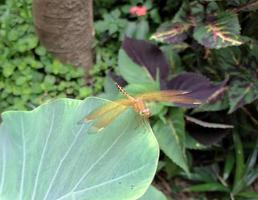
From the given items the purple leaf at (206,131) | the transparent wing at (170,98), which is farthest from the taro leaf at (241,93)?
the transparent wing at (170,98)

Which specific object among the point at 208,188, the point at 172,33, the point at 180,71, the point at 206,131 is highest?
the point at 172,33

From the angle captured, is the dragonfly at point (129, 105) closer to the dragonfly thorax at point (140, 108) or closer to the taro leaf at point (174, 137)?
the dragonfly thorax at point (140, 108)

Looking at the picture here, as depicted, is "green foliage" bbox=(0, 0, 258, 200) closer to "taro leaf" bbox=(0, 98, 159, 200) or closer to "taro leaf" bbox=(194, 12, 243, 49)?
"taro leaf" bbox=(194, 12, 243, 49)

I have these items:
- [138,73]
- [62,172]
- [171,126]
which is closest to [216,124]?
[171,126]

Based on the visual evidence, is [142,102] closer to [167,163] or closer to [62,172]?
[62,172]

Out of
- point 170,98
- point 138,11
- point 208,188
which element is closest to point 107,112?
point 170,98

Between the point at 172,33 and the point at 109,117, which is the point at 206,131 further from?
the point at 109,117

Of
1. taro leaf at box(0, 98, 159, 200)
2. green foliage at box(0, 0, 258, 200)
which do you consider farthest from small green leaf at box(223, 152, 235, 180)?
taro leaf at box(0, 98, 159, 200)
